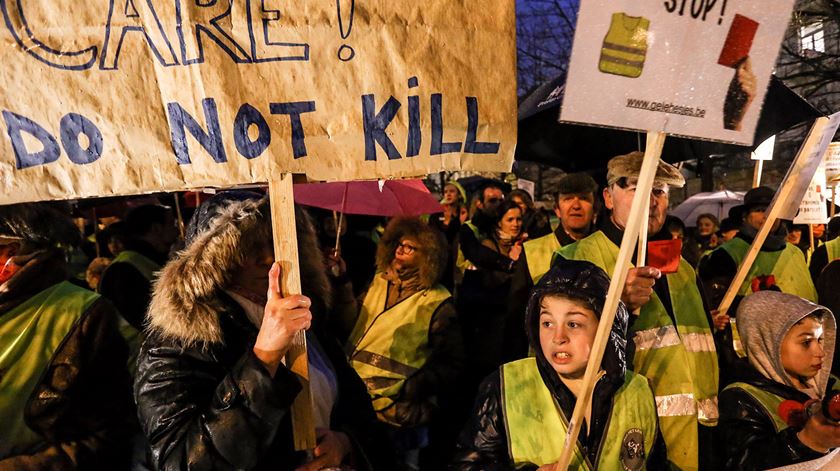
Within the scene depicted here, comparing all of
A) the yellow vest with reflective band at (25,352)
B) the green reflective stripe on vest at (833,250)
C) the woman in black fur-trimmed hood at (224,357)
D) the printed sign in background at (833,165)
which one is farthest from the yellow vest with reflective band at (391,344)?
the printed sign in background at (833,165)

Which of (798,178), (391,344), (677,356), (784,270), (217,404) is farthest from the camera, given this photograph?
(784,270)

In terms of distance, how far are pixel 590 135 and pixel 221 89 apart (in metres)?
3.46

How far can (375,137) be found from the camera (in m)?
2.07

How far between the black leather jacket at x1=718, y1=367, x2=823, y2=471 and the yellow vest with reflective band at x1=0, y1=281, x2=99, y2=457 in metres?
2.79

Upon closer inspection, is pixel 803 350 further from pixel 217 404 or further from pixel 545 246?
pixel 217 404

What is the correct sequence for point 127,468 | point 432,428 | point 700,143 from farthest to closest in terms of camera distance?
point 700,143
point 432,428
point 127,468

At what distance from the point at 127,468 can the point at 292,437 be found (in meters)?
1.05

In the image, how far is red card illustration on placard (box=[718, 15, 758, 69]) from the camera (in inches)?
79.9

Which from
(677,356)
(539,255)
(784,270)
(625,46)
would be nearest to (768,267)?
(784,270)

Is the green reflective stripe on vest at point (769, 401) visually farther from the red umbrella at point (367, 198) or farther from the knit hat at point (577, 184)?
the red umbrella at point (367, 198)

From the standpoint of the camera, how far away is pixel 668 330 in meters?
3.20

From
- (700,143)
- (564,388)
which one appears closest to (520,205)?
(700,143)

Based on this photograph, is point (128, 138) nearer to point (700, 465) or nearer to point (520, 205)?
point (700, 465)

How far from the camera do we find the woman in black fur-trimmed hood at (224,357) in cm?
189
